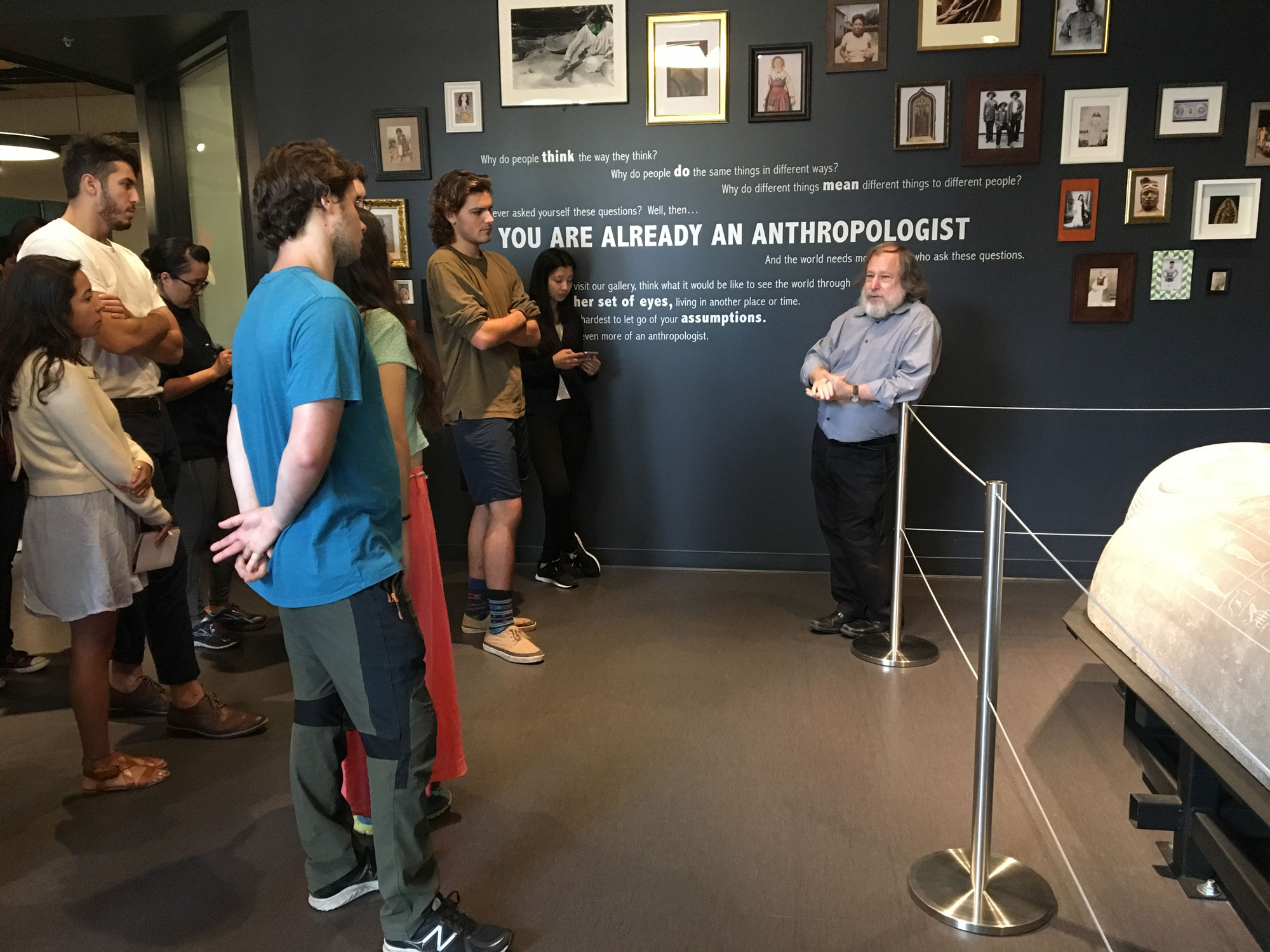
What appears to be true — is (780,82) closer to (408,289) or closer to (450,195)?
(450,195)

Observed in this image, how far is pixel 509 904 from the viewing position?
2.21m

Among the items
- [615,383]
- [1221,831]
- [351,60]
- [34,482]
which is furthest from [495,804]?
[351,60]

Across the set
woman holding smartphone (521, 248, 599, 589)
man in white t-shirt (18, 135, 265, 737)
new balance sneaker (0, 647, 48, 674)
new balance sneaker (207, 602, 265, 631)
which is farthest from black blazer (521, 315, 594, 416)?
new balance sneaker (0, 647, 48, 674)

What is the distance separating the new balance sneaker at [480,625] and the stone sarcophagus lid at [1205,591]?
210 centimetres

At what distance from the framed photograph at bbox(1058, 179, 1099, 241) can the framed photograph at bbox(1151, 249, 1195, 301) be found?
31 cm

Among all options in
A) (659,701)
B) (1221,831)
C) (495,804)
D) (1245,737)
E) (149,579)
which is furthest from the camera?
(659,701)

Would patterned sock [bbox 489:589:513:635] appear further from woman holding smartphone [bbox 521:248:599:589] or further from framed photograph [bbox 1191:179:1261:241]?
framed photograph [bbox 1191:179:1261:241]

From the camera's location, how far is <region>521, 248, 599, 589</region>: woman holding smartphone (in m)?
4.57

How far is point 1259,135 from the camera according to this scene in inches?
171

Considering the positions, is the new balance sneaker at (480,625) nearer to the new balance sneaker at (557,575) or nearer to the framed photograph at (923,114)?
the new balance sneaker at (557,575)

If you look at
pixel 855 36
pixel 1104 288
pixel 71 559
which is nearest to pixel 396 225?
pixel 855 36

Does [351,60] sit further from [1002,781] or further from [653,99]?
[1002,781]

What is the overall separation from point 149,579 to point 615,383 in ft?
8.14

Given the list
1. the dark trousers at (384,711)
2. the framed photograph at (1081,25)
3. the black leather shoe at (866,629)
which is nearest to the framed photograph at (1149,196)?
→ the framed photograph at (1081,25)
